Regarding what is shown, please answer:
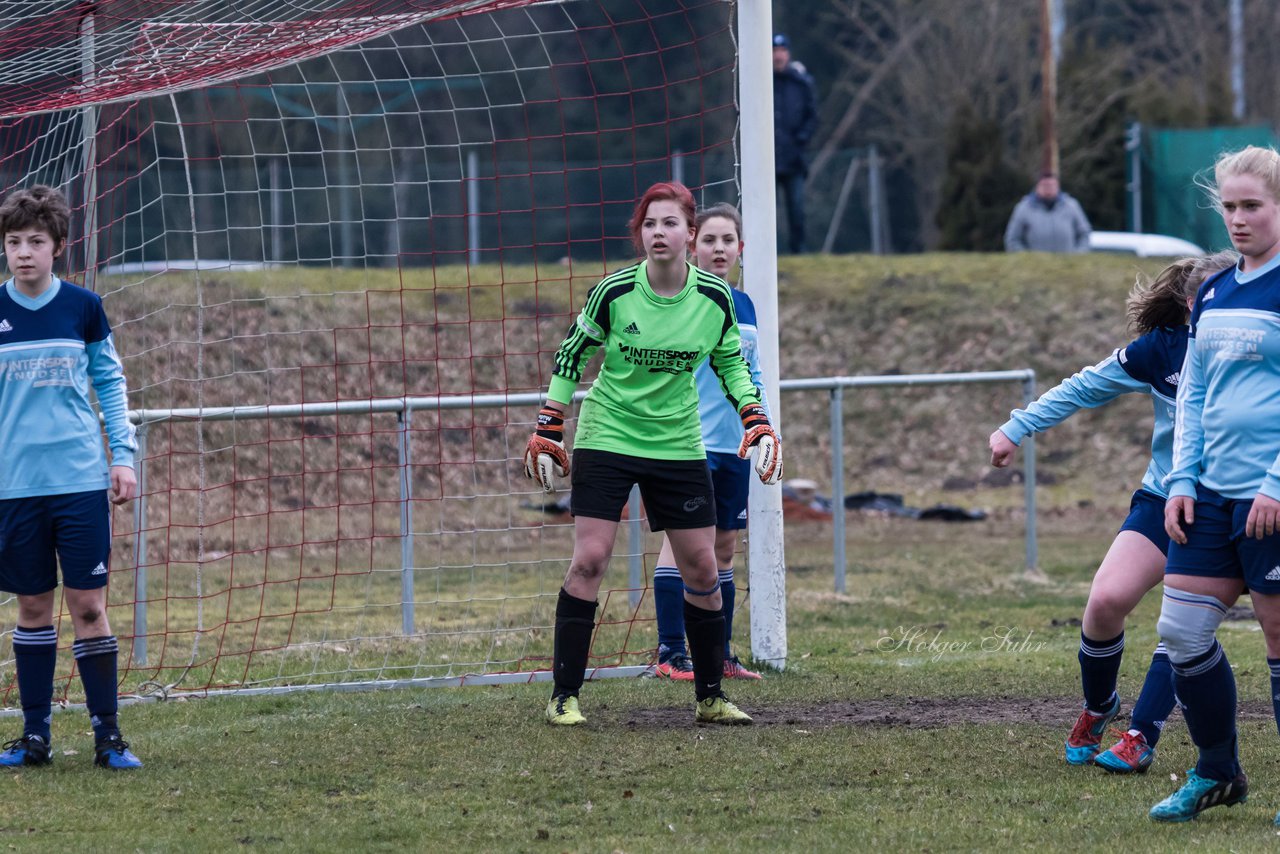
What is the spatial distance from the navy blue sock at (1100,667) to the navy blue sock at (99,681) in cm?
315

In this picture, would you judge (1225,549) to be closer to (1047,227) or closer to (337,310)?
(337,310)

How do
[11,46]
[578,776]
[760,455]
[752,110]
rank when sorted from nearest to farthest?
[578,776], [760,455], [752,110], [11,46]

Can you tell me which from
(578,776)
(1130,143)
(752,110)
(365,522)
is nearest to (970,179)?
(1130,143)

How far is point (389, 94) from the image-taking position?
26.1 metres

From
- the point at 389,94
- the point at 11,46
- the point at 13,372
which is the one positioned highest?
the point at 389,94

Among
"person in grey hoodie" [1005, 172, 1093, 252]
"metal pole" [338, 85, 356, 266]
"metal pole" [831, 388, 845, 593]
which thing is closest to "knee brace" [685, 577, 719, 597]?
"metal pole" [831, 388, 845, 593]

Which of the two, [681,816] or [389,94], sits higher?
[389,94]

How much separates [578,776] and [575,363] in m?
1.48

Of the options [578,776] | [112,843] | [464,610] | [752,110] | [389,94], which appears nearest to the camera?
[112,843]

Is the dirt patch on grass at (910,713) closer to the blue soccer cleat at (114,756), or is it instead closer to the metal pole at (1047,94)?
the blue soccer cleat at (114,756)

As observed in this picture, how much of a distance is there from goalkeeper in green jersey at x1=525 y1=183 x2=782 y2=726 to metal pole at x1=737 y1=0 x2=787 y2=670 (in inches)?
45.8

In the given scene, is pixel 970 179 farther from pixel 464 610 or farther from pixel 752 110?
pixel 752 110

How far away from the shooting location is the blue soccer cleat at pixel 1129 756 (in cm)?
493

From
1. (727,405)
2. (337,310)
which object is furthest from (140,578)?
(337,310)
